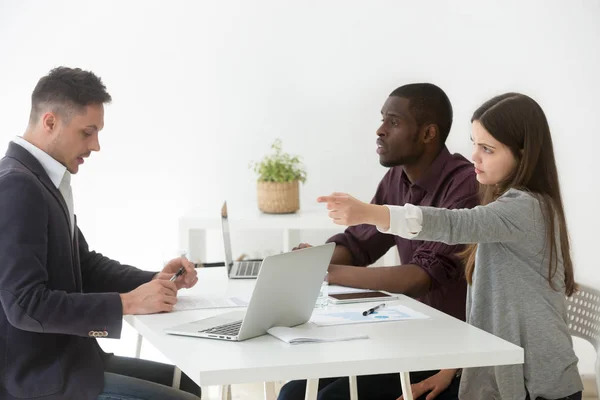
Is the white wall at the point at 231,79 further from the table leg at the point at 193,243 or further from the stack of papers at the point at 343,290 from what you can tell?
the stack of papers at the point at 343,290

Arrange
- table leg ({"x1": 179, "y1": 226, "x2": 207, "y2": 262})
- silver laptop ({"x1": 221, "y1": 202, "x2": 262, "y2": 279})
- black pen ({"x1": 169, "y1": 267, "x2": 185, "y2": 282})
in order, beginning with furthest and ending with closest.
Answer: table leg ({"x1": 179, "y1": 226, "x2": 207, "y2": 262})
silver laptop ({"x1": 221, "y1": 202, "x2": 262, "y2": 279})
black pen ({"x1": 169, "y1": 267, "x2": 185, "y2": 282})

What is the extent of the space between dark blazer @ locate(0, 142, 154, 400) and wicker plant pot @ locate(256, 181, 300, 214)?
1963 mm

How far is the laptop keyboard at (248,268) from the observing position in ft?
9.28

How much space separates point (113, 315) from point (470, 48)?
112 inches

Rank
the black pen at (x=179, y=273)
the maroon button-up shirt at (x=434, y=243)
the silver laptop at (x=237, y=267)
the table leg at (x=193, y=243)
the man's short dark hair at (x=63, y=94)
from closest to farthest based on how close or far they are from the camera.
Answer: the man's short dark hair at (x=63, y=94) < the black pen at (x=179, y=273) < the maroon button-up shirt at (x=434, y=243) < the silver laptop at (x=237, y=267) < the table leg at (x=193, y=243)

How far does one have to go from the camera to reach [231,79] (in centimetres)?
434

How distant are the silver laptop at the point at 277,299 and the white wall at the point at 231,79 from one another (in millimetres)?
2350

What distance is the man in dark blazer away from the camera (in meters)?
1.93

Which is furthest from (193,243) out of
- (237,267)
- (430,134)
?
(430,134)

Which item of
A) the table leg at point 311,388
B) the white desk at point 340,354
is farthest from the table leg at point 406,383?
the table leg at point 311,388

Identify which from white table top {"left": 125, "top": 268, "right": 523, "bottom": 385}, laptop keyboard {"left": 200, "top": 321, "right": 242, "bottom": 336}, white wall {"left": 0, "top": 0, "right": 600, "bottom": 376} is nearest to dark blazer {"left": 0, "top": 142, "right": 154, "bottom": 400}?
white table top {"left": 125, "top": 268, "right": 523, "bottom": 385}

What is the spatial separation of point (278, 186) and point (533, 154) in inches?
A: 79.9

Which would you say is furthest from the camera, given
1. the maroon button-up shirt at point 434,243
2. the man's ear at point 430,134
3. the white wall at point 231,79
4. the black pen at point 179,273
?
the white wall at point 231,79

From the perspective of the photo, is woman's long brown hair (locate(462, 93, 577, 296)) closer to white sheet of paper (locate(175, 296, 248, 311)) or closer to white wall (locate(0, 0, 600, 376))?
white sheet of paper (locate(175, 296, 248, 311))
